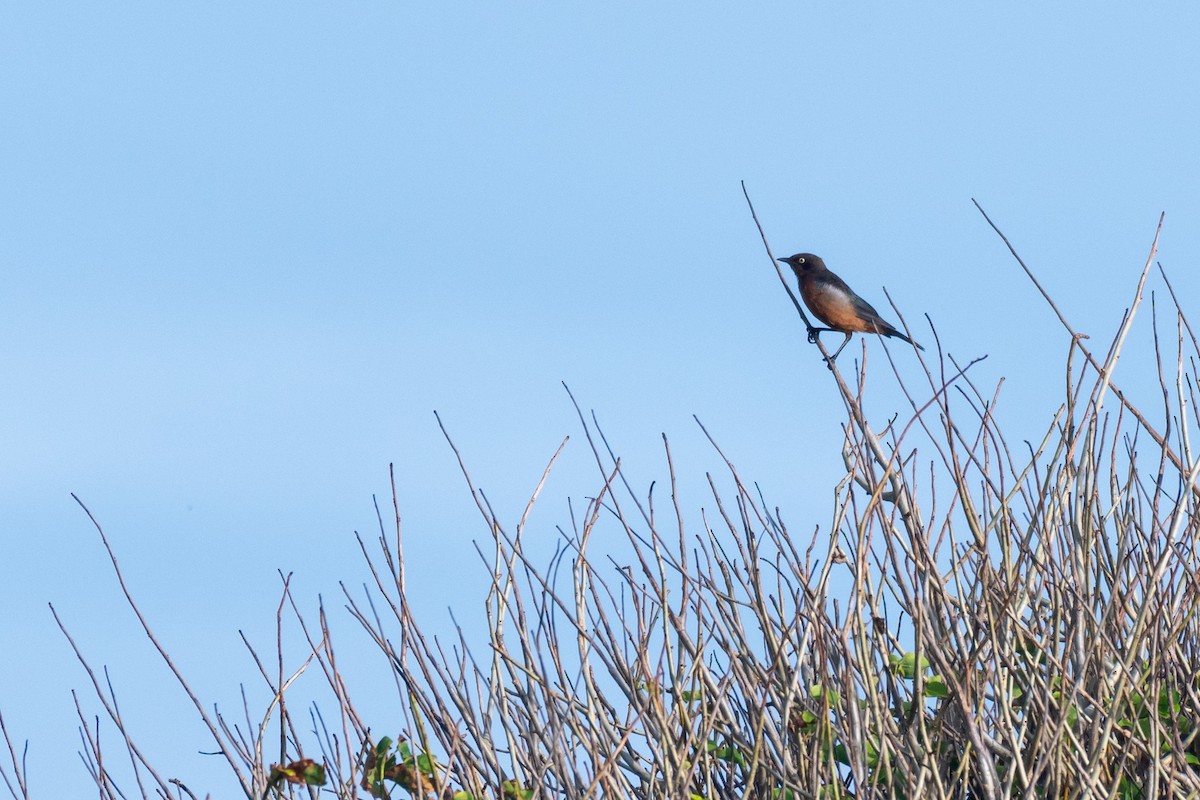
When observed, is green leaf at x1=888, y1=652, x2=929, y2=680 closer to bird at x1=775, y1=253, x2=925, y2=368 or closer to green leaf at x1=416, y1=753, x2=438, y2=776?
green leaf at x1=416, y1=753, x2=438, y2=776

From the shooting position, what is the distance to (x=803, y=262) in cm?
1185

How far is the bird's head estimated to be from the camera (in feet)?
38.4

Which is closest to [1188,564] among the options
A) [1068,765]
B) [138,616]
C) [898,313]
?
[1068,765]

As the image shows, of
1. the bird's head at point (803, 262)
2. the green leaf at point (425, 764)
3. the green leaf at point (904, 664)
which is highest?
the bird's head at point (803, 262)

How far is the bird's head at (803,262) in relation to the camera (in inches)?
461

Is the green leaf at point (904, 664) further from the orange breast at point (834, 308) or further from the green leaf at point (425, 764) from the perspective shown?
the orange breast at point (834, 308)

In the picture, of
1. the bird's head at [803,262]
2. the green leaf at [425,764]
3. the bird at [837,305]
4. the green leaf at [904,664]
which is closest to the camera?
the green leaf at [425,764]

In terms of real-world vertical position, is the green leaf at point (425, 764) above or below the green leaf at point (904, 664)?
above

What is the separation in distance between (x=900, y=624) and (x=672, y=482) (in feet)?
3.26

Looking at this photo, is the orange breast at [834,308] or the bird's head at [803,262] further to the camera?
the bird's head at [803,262]

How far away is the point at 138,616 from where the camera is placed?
4.68m

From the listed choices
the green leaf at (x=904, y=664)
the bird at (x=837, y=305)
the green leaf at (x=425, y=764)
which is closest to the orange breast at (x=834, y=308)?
the bird at (x=837, y=305)

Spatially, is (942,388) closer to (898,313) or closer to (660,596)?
(898,313)

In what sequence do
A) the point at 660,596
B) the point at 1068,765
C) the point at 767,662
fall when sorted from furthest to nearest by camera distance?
1. the point at 767,662
2. the point at 660,596
3. the point at 1068,765
